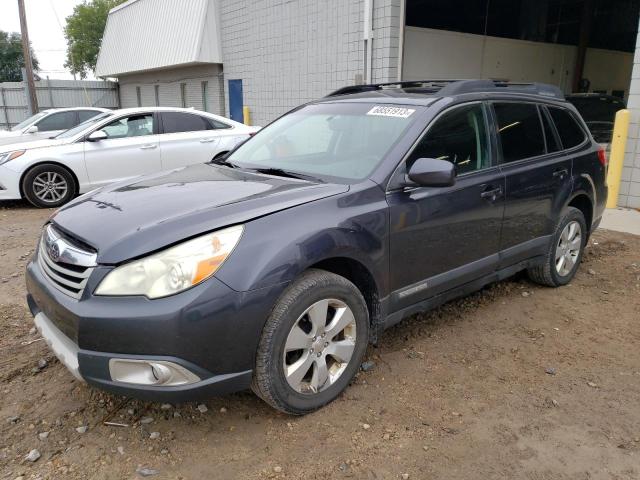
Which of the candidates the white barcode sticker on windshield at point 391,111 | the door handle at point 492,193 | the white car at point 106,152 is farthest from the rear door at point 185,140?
the door handle at point 492,193

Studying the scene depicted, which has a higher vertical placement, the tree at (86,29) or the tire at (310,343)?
the tree at (86,29)

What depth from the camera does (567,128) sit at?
4637mm

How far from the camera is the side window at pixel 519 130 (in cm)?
393

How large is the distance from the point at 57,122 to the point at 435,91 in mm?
11465

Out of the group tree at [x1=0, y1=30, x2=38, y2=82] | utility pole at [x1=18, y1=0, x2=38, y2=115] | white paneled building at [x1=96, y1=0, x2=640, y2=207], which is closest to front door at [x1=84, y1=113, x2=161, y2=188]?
white paneled building at [x1=96, y1=0, x2=640, y2=207]

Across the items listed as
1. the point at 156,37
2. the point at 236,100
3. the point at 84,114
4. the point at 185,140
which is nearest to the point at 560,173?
the point at 185,140

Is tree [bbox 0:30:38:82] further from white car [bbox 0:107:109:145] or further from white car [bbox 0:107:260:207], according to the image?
white car [bbox 0:107:260:207]

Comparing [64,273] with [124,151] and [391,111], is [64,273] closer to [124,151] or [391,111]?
[391,111]

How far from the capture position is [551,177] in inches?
168

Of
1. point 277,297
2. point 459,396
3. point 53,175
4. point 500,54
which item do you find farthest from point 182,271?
point 500,54

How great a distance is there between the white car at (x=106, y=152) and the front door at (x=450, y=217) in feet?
16.8

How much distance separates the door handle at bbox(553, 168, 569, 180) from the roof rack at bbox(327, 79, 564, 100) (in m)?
0.65

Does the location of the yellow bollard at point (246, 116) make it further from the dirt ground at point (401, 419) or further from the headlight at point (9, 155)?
the dirt ground at point (401, 419)

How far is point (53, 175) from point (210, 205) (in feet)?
21.6
